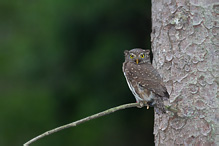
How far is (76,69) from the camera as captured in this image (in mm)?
7223

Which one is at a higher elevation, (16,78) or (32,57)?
(32,57)

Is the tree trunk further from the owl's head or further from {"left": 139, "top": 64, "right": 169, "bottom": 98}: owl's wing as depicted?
the owl's head

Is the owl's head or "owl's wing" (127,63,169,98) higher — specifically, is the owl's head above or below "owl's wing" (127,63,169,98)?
above

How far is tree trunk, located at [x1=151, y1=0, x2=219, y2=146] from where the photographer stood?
3.79 metres

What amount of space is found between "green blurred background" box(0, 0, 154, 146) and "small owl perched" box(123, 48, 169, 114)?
193 cm

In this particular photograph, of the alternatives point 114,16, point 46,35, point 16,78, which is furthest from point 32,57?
point 114,16

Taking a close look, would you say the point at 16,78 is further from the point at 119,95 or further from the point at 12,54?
the point at 119,95

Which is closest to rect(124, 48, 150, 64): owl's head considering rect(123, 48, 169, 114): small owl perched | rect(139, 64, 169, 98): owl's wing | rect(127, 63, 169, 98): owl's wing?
rect(123, 48, 169, 114): small owl perched

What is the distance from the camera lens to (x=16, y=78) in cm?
814

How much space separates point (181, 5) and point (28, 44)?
14.1 feet

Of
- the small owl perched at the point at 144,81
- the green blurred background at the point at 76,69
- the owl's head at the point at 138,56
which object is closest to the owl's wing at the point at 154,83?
the small owl perched at the point at 144,81

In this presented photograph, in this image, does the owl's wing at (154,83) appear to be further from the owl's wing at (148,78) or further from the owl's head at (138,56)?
the owl's head at (138,56)

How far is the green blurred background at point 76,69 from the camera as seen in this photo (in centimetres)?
682

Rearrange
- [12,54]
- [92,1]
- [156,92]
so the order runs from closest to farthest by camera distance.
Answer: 1. [156,92]
2. [92,1]
3. [12,54]
